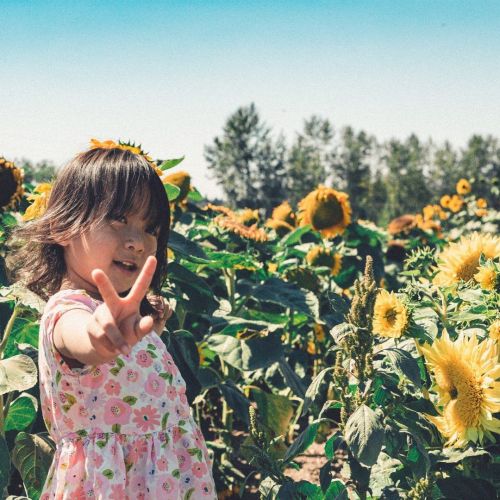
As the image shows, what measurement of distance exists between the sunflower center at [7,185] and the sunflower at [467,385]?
1.53 metres

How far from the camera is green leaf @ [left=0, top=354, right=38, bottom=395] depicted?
4.76 feet

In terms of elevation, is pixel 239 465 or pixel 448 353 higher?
pixel 448 353

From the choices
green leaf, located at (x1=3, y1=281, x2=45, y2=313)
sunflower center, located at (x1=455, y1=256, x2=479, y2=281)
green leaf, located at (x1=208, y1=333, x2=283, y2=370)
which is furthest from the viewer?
green leaf, located at (x1=208, y1=333, x2=283, y2=370)

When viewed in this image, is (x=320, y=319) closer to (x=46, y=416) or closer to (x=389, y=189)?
(x=46, y=416)

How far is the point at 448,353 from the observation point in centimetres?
143

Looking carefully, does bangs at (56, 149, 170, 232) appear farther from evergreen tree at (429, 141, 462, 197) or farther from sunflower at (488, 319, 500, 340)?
evergreen tree at (429, 141, 462, 197)

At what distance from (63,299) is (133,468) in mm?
385

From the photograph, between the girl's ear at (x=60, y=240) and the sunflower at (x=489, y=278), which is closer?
the girl's ear at (x=60, y=240)

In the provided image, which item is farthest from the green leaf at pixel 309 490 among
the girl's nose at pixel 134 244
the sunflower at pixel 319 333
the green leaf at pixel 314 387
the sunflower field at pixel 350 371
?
the sunflower at pixel 319 333

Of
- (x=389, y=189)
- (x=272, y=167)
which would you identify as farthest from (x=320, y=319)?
(x=272, y=167)

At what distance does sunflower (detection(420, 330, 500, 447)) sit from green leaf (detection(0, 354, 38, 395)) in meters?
0.92

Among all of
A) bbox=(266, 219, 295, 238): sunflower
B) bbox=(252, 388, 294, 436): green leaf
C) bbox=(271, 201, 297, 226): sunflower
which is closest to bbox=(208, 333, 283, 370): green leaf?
bbox=(252, 388, 294, 436): green leaf

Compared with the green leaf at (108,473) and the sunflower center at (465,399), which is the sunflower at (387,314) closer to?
the sunflower center at (465,399)

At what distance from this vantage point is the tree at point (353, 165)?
157 ft
